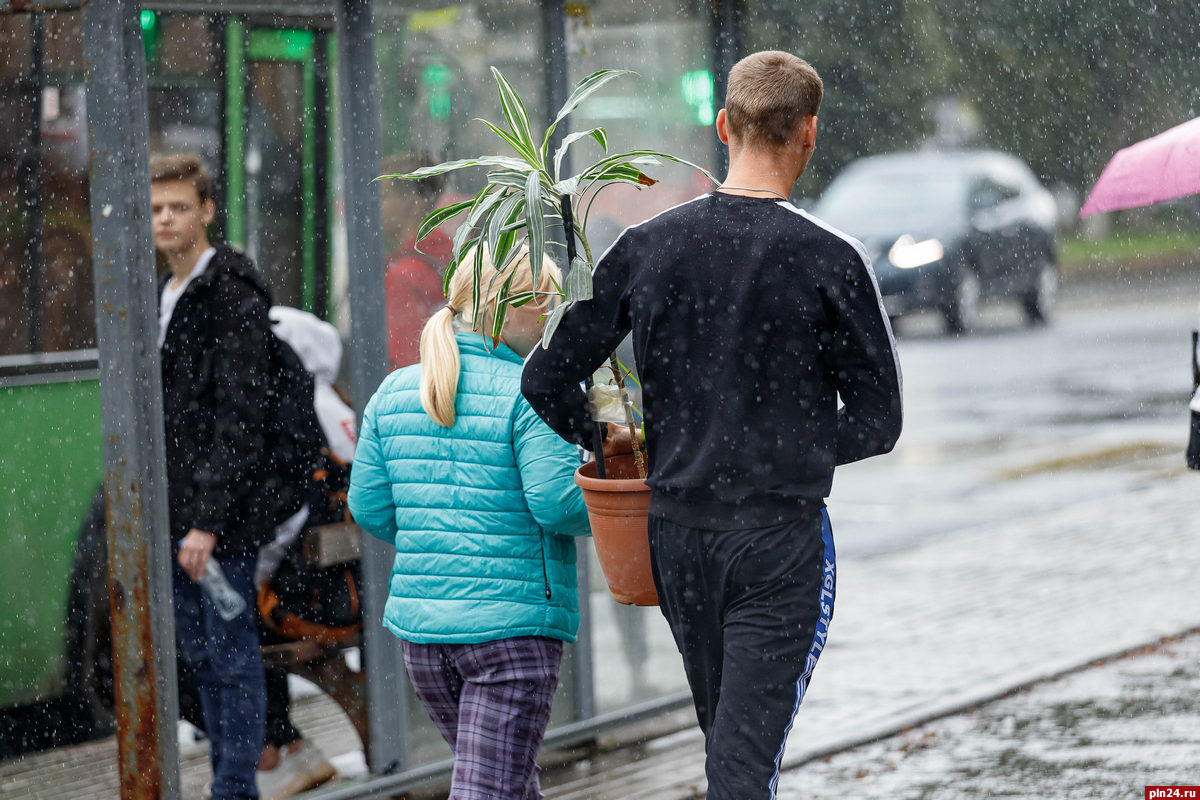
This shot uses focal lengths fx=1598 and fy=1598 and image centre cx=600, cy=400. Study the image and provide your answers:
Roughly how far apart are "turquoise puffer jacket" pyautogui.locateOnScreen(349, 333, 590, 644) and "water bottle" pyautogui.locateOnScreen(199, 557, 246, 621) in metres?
1.12

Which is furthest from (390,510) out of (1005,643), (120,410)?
(1005,643)

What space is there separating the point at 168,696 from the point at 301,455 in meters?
1.10

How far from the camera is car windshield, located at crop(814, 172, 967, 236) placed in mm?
20391

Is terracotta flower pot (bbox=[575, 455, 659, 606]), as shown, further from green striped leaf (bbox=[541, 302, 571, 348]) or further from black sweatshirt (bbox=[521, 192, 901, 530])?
green striped leaf (bbox=[541, 302, 571, 348])

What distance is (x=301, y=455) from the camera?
4898mm

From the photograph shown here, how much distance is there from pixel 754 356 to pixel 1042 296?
19926mm

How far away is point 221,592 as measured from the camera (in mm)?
4680

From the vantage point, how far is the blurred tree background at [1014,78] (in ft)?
101

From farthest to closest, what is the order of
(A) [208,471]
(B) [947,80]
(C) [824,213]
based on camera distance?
(B) [947,80] < (C) [824,213] < (A) [208,471]

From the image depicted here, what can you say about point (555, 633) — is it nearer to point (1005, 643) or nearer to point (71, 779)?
point (71, 779)

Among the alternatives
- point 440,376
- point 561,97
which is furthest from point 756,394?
point 561,97

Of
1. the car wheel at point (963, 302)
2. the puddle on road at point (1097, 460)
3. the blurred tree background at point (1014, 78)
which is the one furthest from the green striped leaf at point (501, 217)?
the blurred tree background at point (1014, 78)

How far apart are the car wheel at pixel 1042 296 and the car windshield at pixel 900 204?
1986 mm

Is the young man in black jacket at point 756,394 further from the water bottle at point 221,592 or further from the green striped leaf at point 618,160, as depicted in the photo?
the water bottle at point 221,592
